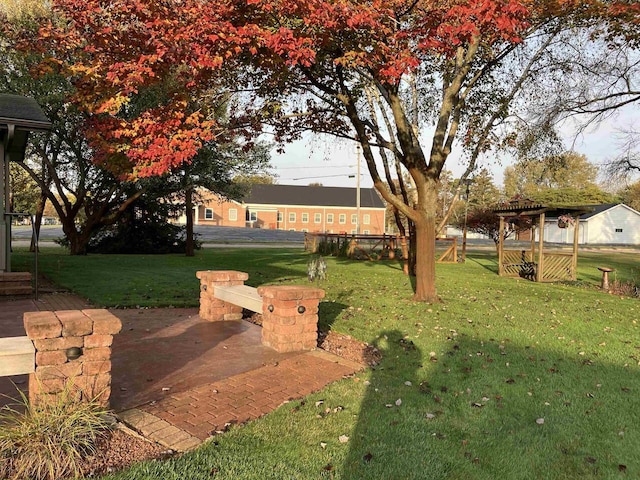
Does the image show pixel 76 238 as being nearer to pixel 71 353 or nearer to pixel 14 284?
pixel 14 284

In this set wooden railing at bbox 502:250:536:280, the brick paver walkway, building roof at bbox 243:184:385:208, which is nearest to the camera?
the brick paver walkway

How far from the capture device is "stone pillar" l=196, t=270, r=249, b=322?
7242 millimetres

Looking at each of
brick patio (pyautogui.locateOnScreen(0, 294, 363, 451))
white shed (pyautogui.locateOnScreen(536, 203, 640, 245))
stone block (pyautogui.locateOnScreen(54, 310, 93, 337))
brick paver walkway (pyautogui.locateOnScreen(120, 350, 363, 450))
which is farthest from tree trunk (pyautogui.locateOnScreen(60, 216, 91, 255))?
white shed (pyautogui.locateOnScreen(536, 203, 640, 245))

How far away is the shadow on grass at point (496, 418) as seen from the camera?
321 cm

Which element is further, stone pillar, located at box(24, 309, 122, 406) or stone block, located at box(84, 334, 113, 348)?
stone block, located at box(84, 334, 113, 348)

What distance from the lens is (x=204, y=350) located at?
227 inches

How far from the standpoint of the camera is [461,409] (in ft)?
13.6

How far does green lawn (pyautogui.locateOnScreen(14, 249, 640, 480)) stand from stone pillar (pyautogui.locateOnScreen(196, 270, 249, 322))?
4.81 feet

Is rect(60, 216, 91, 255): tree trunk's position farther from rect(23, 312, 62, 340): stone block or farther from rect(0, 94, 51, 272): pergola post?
rect(23, 312, 62, 340): stone block

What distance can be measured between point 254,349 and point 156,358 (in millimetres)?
1109

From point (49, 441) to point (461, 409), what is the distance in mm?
3097

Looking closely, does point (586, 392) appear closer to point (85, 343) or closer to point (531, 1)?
point (85, 343)

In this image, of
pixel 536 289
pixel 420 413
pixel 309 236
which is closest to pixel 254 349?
pixel 420 413

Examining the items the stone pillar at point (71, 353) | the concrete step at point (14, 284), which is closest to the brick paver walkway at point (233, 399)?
the stone pillar at point (71, 353)
